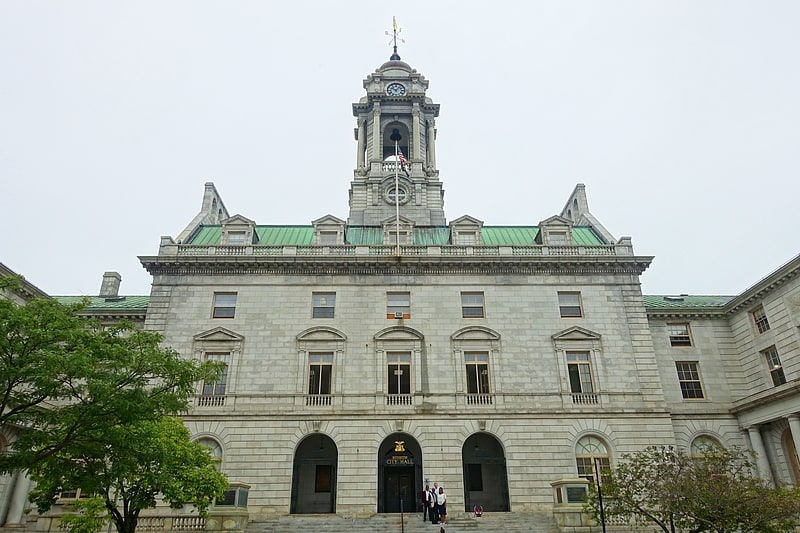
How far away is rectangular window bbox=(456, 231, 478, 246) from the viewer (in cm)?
3731

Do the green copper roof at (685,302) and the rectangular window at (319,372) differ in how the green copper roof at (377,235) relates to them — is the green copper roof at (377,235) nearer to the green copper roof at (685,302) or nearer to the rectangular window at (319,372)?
the green copper roof at (685,302)

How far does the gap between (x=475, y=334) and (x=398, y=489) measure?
10180 millimetres

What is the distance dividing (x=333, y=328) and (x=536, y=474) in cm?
1394

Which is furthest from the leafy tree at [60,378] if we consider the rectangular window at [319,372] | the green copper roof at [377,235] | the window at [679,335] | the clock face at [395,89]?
the clock face at [395,89]

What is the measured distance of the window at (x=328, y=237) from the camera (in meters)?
37.2

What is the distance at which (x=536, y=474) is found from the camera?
98.6 ft

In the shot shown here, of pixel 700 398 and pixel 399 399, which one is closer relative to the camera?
pixel 399 399

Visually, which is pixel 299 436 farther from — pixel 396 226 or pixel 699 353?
pixel 699 353

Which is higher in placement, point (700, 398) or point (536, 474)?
point (700, 398)

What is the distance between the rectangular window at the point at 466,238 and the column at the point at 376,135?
12.8 m

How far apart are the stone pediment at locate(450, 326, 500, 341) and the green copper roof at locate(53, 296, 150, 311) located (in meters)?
20.3

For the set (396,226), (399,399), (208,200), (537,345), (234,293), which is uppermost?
(208,200)

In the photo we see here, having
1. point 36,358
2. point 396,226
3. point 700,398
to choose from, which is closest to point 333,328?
point 396,226

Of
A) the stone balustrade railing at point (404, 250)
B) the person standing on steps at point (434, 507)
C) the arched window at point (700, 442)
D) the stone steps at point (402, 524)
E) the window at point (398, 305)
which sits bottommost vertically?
the stone steps at point (402, 524)
